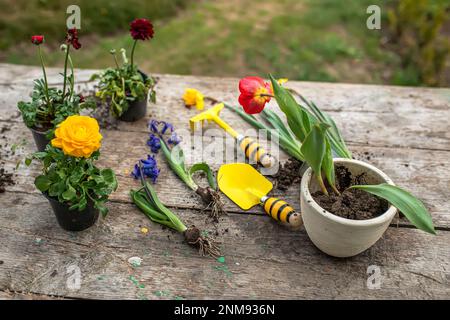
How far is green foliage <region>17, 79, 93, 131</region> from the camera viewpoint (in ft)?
4.35

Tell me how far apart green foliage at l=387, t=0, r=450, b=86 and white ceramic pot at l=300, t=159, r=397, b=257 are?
2.06 m

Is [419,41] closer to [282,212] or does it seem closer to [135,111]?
[135,111]

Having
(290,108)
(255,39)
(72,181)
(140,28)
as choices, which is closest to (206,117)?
(140,28)

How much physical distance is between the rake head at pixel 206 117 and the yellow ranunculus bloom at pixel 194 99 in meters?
0.08

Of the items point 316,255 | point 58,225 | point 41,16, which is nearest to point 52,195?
point 58,225

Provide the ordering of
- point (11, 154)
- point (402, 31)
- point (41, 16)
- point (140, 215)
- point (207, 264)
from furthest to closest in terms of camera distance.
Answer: point (402, 31) → point (41, 16) → point (11, 154) → point (140, 215) → point (207, 264)

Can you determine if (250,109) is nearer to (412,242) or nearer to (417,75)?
(412,242)

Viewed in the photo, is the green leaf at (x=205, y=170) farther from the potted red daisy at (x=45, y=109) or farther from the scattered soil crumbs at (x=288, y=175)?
the potted red daisy at (x=45, y=109)

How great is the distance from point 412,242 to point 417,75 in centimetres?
210

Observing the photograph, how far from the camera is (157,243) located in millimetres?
1179

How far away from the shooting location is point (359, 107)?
1723mm

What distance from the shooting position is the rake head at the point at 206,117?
1.54 metres

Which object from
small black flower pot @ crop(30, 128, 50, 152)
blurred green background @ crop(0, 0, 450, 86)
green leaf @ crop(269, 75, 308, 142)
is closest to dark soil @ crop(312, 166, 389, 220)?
green leaf @ crop(269, 75, 308, 142)
